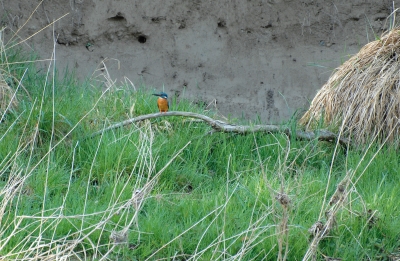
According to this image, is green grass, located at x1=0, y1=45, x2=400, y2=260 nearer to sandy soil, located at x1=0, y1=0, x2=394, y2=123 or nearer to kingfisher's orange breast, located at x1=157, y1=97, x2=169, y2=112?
kingfisher's orange breast, located at x1=157, y1=97, x2=169, y2=112

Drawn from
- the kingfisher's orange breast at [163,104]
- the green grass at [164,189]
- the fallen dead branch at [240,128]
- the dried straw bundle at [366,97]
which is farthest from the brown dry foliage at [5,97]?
the dried straw bundle at [366,97]

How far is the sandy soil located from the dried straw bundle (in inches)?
70.7

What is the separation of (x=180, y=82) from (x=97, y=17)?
43.1 inches

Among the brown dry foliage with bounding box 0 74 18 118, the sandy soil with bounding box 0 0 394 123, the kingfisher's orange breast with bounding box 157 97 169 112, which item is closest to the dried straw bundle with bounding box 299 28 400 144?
the kingfisher's orange breast with bounding box 157 97 169 112

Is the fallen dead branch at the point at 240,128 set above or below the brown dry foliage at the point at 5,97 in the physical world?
below

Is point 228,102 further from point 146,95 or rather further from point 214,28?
point 146,95

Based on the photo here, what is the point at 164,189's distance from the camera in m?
4.68

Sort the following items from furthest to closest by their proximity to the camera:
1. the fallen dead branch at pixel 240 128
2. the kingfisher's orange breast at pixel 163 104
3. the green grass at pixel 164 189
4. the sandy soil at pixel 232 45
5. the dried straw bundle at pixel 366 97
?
the sandy soil at pixel 232 45
the kingfisher's orange breast at pixel 163 104
the dried straw bundle at pixel 366 97
the fallen dead branch at pixel 240 128
the green grass at pixel 164 189

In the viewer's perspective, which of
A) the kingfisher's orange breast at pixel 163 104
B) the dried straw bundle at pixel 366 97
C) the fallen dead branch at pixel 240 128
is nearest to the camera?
the fallen dead branch at pixel 240 128

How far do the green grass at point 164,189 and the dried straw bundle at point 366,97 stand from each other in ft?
0.73

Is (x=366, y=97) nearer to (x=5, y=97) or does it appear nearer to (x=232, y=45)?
(x=232, y=45)

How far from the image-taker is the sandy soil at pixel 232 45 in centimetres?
→ 756

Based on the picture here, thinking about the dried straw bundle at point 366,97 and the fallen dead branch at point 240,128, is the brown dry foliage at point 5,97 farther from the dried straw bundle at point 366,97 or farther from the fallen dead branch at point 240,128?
the dried straw bundle at point 366,97

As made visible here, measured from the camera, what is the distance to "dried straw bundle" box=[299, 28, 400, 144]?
5438mm
